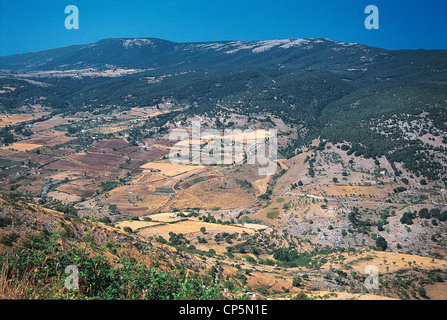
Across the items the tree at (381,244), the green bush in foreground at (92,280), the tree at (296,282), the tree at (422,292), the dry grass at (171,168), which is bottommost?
the tree at (381,244)

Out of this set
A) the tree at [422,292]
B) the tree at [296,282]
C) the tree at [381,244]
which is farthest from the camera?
the tree at [381,244]

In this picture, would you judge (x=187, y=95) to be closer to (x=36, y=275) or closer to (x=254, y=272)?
(x=254, y=272)

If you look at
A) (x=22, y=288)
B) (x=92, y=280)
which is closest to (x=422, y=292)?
(x=92, y=280)

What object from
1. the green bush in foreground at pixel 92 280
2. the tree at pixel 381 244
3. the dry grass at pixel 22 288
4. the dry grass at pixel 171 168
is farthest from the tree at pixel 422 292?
the dry grass at pixel 171 168

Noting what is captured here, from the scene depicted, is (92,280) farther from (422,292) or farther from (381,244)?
(381,244)

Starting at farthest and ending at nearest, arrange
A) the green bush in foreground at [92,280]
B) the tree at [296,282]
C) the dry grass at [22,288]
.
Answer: the tree at [296,282]
the green bush in foreground at [92,280]
the dry grass at [22,288]

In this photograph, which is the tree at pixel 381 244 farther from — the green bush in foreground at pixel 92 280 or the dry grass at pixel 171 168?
the dry grass at pixel 171 168

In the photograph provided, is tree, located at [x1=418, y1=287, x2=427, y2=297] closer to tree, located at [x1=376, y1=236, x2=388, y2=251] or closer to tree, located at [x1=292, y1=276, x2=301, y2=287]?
tree, located at [x1=292, y1=276, x2=301, y2=287]

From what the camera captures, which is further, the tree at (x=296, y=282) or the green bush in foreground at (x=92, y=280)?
the tree at (x=296, y=282)

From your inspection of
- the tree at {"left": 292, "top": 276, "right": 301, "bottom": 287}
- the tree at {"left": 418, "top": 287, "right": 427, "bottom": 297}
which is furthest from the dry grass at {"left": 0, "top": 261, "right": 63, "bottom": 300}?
the tree at {"left": 418, "top": 287, "right": 427, "bottom": 297}

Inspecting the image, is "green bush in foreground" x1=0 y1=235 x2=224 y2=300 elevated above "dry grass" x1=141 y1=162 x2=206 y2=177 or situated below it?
above
